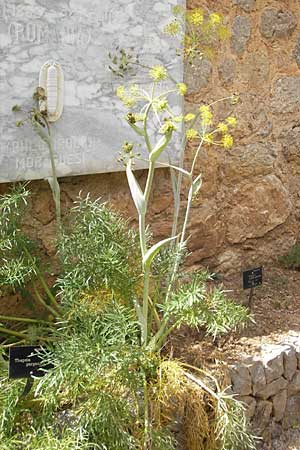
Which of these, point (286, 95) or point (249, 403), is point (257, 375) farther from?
point (286, 95)

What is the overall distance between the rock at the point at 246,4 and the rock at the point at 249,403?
5.50 feet

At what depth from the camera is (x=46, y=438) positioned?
1.62 m

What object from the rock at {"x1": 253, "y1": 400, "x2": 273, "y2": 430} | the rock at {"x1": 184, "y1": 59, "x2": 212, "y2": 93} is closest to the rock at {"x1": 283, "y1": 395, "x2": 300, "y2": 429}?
the rock at {"x1": 253, "y1": 400, "x2": 273, "y2": 430}

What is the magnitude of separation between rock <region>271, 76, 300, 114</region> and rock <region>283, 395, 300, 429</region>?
1.35 meters

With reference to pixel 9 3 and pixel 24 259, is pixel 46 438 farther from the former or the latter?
pixel 9 3

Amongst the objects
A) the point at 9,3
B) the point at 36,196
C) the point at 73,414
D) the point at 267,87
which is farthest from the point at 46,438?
the point at 267,87

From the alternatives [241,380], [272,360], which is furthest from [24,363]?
[272,360]

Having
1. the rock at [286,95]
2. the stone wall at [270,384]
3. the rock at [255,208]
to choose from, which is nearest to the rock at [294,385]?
the stone wall at [270,384]

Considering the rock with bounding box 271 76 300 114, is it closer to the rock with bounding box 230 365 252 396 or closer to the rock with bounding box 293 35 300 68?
the rock with bounding box 293 35 300 68

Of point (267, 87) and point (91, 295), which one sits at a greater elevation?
point (267, 87)

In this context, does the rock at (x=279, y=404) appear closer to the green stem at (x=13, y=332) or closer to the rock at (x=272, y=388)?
the rock at (x=272, y=388)

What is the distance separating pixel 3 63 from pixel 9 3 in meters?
0.20

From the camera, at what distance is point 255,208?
9.61ft

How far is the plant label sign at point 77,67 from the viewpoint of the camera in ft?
6.84
